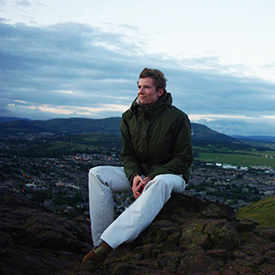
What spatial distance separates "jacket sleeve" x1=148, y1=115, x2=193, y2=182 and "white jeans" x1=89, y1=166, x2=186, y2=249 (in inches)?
8.3

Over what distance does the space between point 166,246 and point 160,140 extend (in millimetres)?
2371

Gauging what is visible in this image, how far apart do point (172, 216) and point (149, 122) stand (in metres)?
2.38

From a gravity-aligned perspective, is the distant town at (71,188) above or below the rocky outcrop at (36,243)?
below

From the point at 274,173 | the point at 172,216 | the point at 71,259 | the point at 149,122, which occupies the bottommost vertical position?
the point at 274,173

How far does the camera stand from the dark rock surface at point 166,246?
5395 mm

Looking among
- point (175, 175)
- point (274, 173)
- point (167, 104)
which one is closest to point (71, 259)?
point (175, 175)

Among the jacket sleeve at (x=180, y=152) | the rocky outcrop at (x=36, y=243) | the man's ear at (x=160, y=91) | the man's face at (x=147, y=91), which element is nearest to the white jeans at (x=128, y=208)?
the jacket sleeve at (x=180, y=152)

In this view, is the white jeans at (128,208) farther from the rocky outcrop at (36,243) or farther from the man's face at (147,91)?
the man's face at (147,91)

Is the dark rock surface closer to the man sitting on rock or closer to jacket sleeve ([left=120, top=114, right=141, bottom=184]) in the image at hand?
the man sitting on rock

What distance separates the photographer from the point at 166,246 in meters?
6.21

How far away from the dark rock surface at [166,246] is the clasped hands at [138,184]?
77 cm

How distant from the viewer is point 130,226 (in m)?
6.17

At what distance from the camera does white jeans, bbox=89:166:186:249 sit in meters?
6.11

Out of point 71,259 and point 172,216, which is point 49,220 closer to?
point 71,259
